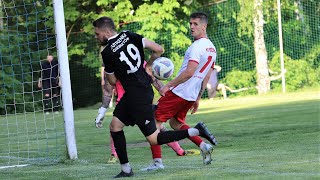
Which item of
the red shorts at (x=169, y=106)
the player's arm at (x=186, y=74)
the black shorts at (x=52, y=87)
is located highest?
the player's arm at (x=186, y=74)

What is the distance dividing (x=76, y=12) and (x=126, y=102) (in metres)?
26.3

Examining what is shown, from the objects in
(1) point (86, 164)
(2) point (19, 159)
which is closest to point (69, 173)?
(1) point (86, 164)

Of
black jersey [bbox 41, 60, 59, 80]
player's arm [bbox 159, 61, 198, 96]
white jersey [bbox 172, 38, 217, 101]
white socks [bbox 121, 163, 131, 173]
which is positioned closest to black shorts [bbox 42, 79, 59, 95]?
black jersey [bbox 41, 60, 59, 80]

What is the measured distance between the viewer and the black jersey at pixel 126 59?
882 cm

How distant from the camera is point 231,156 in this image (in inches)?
418

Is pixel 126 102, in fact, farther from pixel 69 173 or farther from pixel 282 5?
pixel 282 5

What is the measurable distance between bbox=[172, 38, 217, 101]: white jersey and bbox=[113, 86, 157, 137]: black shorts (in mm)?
1224

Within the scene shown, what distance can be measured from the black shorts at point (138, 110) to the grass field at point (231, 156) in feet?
1.83

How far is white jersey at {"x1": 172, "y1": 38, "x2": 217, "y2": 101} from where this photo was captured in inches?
394

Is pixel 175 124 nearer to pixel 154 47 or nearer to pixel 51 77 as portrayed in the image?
pixel 154 47

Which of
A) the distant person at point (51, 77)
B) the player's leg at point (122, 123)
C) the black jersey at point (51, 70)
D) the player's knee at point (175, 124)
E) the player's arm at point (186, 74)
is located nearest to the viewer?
the player's leg at point (122, 123)

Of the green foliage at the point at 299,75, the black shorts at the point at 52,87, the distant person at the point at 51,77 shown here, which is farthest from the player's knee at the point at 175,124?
the green foliage at the point at 299,75

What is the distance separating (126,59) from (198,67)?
1.64 metres

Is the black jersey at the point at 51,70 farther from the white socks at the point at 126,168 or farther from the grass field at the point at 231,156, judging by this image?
the white socks at the point at 126,168
